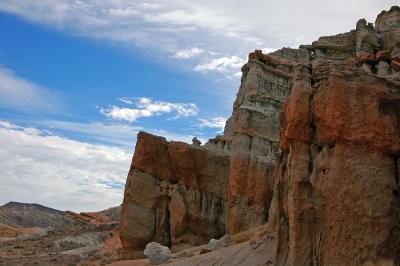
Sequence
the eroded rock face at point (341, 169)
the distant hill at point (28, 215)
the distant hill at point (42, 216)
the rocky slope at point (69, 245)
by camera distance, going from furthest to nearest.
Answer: the distant hill at point (28, 215) < the distant hill at point (42, 216) < the rocky slope at point (69, 245) < the eroded rock face at point (341, 169)

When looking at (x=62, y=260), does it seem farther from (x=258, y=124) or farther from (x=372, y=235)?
(x=372, y=235)

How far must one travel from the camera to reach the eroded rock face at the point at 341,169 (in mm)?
15203

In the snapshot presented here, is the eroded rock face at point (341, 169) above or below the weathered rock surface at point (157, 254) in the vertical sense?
above

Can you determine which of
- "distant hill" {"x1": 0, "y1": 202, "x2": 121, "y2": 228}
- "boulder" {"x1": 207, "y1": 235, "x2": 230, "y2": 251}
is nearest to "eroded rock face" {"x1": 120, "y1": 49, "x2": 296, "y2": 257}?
"boulder" {"x1": 207, "y1": 235, "x2": 230, "y2": 251}

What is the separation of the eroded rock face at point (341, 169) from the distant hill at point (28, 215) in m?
103

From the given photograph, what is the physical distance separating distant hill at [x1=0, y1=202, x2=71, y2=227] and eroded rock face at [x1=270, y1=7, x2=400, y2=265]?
103m

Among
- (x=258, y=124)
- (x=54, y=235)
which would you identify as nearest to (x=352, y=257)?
(x=258, y=124)

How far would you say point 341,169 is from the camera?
1566 cm

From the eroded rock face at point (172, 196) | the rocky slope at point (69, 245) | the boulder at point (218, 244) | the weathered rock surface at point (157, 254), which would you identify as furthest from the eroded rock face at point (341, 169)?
the rocky slope at point (69, 245)

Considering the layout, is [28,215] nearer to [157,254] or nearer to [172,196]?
[172,196]

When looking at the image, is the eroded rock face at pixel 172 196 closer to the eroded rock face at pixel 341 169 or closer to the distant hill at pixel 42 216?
the eroded rock face at pixel 341 169

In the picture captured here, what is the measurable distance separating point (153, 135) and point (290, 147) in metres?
23.2

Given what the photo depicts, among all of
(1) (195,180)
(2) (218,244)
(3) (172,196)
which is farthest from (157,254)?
(1) (195,180)

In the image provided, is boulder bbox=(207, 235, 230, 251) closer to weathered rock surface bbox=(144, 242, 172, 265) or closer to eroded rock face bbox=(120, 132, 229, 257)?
weathered rock surface bbox=(144, 242, 172, 265)
